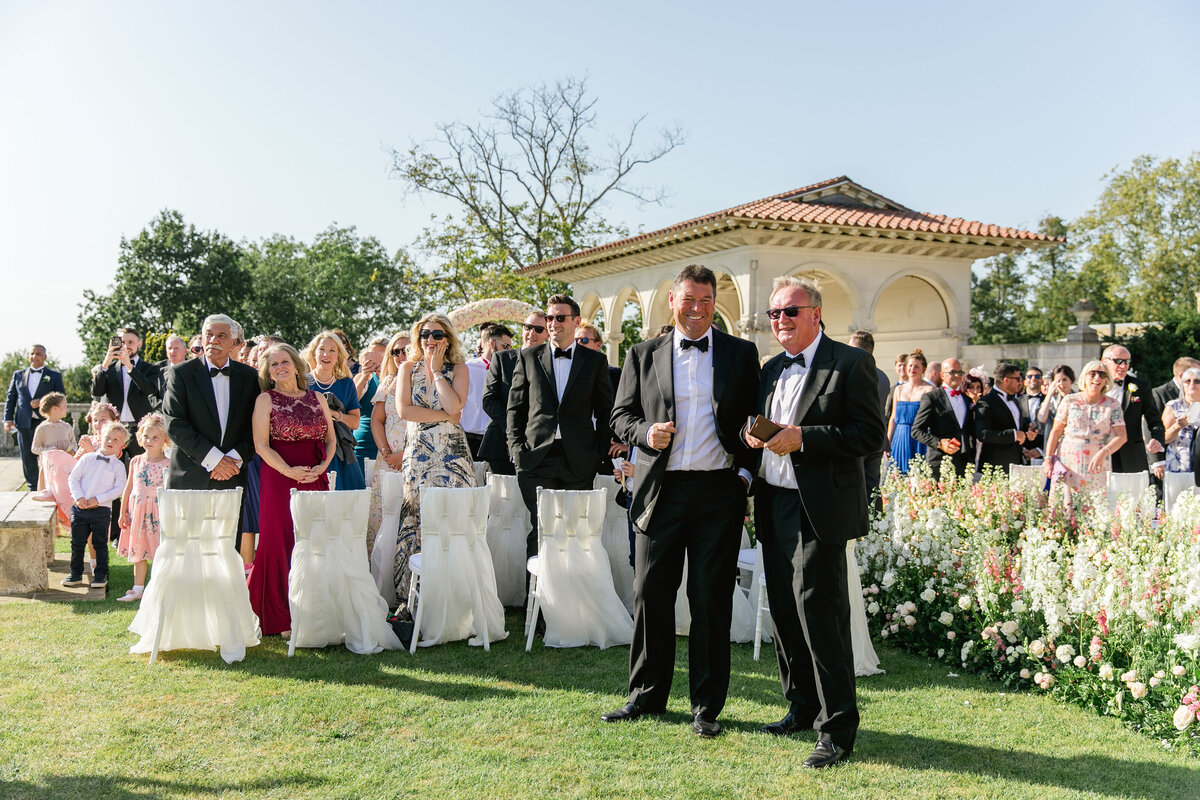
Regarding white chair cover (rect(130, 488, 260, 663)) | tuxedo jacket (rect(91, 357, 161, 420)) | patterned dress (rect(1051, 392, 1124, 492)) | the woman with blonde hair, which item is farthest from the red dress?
patterned dress (rect(1051, 392, 1124, 492))

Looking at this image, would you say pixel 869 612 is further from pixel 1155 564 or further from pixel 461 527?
pixel 461 527

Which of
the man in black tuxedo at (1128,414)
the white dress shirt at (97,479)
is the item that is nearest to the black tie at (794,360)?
the man in black tuxedo at (1128,414)

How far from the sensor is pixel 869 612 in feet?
21.7

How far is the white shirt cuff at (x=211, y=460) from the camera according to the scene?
6461 millimetres

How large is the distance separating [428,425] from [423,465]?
28 cm

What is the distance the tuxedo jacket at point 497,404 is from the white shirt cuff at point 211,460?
6.69 ft

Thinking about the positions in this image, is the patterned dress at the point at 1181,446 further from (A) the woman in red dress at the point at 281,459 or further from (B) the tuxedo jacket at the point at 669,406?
(A) the woman in red dress at the point at 281,459

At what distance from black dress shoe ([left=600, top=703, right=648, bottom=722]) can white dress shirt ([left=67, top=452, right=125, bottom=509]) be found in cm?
512

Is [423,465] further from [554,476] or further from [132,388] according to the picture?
[132,388]

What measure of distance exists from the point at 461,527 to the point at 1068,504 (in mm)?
4378

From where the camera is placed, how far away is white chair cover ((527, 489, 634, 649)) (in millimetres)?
6055

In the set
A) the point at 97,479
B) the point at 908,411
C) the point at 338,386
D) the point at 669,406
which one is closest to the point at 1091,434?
the point at 908,411

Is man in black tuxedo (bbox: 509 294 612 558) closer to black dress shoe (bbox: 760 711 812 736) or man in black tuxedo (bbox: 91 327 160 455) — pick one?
black dress shoe (bbox: 760 711 812 736)

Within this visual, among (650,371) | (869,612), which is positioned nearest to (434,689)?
(650,371)
